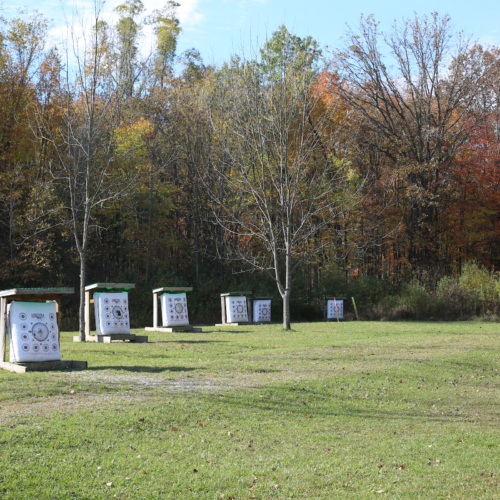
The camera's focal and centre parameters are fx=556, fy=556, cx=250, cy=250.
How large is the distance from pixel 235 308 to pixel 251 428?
16.9 m

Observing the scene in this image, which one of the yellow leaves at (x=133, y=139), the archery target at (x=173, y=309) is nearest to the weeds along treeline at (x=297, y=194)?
the yellow leaves at (x=133, y=139)

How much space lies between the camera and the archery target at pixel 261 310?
25.8 m

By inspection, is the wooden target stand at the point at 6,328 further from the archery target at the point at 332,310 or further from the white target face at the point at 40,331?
the archery target at the point at 332,310

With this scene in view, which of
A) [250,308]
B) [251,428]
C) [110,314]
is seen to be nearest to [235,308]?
[250,308]

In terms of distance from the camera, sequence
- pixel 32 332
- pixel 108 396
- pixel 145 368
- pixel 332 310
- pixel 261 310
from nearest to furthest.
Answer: pixel 108 396 < pixel 32 332 < pixel 145 368 < pixel 261 310 < pixel 332 310

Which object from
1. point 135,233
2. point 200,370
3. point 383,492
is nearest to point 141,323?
point 135,233

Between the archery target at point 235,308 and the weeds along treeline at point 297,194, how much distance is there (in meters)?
3.18

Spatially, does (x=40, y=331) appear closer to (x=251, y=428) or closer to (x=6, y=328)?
(x=6, y=328)

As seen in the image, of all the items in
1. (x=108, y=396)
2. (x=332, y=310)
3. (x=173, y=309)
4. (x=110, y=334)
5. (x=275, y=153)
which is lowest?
(x=108, y=396)

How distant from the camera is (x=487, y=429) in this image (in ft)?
23.8

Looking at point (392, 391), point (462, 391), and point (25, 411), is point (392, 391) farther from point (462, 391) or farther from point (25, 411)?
point (25, 411)

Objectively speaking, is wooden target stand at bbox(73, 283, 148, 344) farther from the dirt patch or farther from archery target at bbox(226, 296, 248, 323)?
archery target at bbox(226, 296, 248, 323)

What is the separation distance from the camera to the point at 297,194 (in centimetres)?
2619

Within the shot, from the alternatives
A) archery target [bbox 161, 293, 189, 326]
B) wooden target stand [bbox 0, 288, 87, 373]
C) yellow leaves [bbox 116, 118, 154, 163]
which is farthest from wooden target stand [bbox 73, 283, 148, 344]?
yellow leaves [bbox 116, 118, 154, 163]
